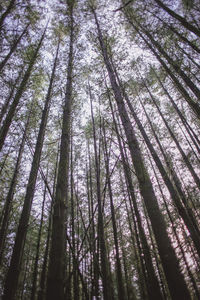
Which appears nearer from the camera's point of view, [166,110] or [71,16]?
[71,16]

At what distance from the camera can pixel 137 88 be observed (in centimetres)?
847

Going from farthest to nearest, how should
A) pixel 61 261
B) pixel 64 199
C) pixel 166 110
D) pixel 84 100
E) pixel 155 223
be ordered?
pixel 166 110 → pixel 84 100 → pixel 64 199 → pixel 61 261 → pixel 155 223

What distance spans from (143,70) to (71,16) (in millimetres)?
4395

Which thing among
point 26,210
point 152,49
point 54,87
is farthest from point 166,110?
point 26,210

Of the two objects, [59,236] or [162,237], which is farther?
[59,236]

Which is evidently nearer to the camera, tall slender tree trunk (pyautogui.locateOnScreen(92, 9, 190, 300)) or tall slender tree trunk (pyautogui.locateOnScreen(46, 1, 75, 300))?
tall slender tree trunk (pyautogui.locateOnScreen(92, 9, 190, 300))

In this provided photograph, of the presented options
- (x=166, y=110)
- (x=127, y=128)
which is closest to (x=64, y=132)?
(x=127, y=128)

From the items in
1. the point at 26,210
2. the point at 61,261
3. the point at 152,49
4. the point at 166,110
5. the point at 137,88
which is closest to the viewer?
the point at 61,261

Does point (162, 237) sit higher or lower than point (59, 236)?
lower

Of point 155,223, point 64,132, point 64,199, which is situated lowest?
point 155,223

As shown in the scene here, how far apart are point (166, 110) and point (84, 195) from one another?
7381 millimetres

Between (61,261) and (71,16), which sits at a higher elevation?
(71,16)

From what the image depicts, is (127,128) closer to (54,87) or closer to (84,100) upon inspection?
(54,87)

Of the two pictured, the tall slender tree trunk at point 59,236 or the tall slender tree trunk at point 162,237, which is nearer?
the tall slender tree trunk at point 162,237
